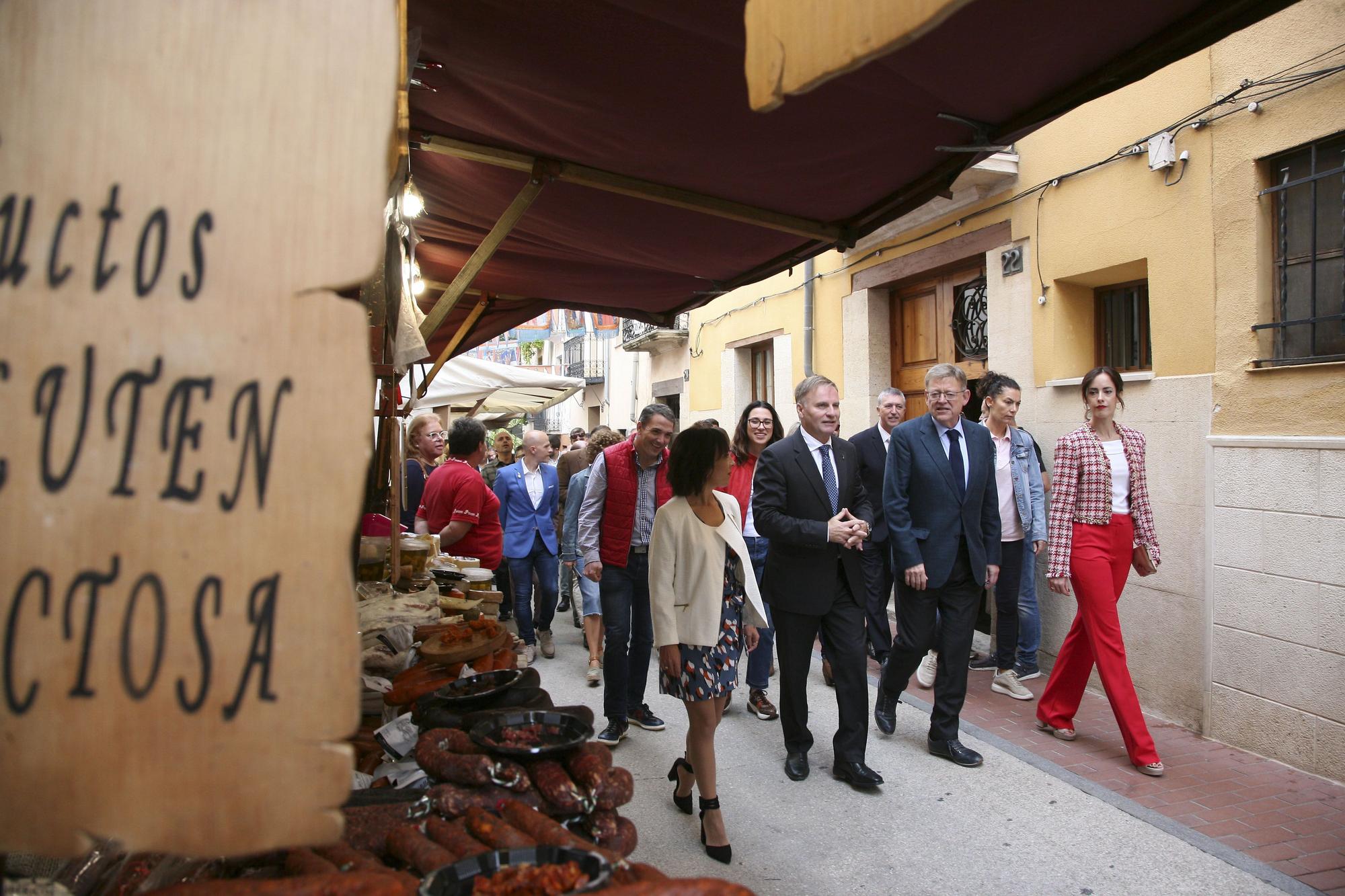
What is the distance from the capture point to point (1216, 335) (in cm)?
497

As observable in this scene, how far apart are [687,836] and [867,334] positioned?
6353 mm

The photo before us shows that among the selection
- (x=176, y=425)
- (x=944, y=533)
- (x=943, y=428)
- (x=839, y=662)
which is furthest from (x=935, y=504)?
(x=176, y=425)

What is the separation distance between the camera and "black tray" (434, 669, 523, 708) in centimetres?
291

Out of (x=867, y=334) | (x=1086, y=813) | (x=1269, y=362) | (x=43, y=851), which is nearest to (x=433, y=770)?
(x=43, y=851)

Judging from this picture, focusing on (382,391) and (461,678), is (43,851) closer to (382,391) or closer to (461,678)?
(461,678)

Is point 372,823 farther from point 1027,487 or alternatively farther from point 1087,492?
point 1027,487

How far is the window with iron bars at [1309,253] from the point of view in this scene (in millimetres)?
4359

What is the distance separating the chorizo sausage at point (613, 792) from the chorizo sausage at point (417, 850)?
0.47 metres

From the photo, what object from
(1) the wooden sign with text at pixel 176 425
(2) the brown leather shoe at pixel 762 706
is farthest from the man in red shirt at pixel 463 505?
(1) the wooden sign with text at pixel 176 425

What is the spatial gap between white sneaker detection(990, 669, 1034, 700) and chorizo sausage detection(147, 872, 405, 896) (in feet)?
17.2

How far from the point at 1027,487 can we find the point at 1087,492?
149cm

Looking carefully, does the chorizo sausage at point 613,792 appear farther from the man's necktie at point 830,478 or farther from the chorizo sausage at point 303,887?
the man's necktie at point 830,478

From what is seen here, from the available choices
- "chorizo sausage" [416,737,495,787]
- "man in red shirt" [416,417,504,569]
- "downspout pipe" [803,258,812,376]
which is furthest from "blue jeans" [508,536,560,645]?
"chorizo sausage" [416,737,495,787]

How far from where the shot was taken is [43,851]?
86 cm
